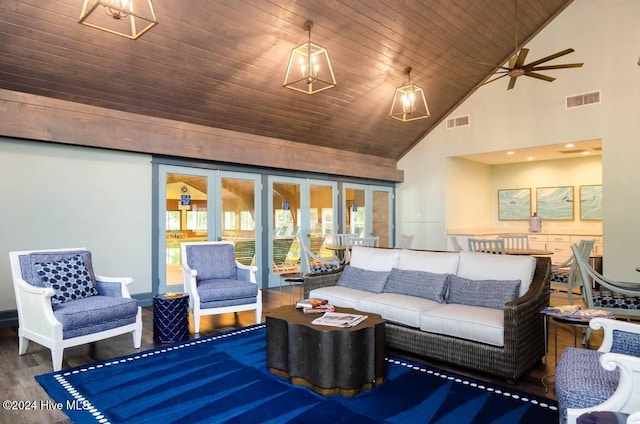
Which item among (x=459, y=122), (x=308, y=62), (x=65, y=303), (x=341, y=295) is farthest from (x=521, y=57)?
(x=65, y=303)

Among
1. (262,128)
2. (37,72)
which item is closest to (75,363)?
(37,72)

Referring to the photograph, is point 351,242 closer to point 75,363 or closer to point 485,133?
point 485,133

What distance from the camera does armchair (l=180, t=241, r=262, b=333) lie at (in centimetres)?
457

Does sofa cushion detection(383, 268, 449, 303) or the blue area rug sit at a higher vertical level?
sofa cushion detection(383, 268, 449, 303)

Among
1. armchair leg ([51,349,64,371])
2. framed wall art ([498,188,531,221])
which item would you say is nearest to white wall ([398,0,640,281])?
framed wall art ([498,188,531,221])

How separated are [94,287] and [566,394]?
4.12 meters

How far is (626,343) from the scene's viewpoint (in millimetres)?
2193

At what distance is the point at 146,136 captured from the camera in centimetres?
572

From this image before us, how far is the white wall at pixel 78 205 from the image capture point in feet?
15.8

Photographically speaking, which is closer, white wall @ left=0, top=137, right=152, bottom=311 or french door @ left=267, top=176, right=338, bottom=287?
white wall @ left=0, top=137, right=152, bottom=311

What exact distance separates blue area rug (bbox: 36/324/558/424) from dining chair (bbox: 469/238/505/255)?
2.56 meters

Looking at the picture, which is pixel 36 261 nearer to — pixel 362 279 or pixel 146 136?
pixel 146 136

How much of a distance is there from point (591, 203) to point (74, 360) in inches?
358

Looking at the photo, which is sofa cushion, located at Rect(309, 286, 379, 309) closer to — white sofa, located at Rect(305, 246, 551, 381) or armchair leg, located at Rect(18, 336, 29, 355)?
white sofa, located at Rect(305, 246, 551, 381)
